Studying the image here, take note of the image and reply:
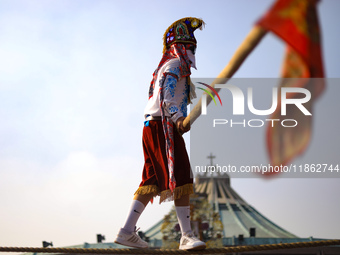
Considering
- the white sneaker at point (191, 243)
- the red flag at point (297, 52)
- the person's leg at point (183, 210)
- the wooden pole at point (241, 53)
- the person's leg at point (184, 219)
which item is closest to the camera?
the red flag at point (297, 52)

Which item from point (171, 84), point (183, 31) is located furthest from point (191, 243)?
point (183, 31)

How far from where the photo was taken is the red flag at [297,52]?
1233 mm

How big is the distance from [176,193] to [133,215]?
0.37 metres

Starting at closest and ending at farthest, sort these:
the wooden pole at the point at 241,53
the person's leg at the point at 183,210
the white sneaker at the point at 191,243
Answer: the wooden pole at the point at 241,53 < the white sneaker at the point at 191,243 < the person's leg at the point at 183,210

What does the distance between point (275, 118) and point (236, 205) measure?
37.5 metres

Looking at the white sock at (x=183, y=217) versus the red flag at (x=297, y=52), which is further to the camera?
the white sock at (x=183, y=217)

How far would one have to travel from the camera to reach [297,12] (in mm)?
1246

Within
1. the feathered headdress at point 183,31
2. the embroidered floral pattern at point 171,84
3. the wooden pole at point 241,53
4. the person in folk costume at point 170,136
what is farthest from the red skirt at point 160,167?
the wooden pole at point 241,53

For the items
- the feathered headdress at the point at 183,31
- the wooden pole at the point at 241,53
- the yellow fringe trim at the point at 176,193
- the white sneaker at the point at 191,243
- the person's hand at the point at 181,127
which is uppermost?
the feathered headdress at the point at 183,31

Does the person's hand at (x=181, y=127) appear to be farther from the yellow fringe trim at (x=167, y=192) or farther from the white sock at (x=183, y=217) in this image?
the white sock at (x=183, y=217)

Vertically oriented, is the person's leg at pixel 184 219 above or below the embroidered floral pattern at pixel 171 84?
below

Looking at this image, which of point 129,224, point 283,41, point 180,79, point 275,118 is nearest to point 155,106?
point 180,79

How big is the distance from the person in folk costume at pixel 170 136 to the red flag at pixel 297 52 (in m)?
2.05

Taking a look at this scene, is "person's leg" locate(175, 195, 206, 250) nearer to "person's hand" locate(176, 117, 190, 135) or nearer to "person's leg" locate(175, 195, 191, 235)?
"person's leg" locate(175, 195, 191, 235)
